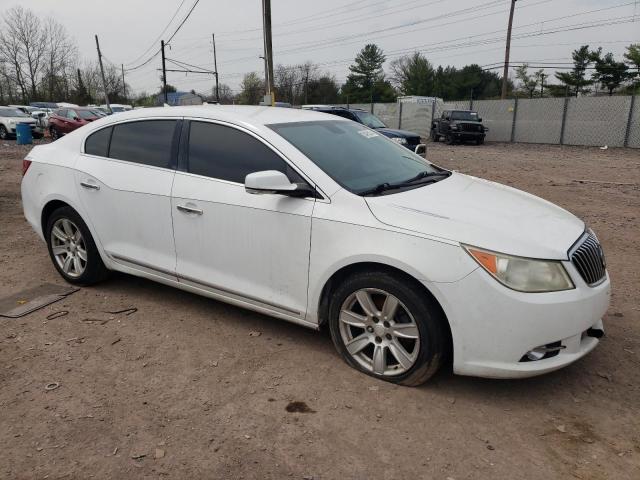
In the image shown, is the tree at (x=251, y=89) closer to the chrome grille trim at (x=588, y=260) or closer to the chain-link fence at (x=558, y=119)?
the chain-link fence at (x=558, y=119)

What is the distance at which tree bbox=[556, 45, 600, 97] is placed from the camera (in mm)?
52562

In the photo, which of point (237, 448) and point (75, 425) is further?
point (75, 425)

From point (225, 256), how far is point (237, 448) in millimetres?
1405

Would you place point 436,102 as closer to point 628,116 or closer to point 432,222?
point 628,116

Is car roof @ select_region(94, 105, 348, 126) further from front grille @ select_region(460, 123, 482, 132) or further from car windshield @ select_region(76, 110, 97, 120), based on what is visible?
front grille @ select_region(460, 123, 482, 132)

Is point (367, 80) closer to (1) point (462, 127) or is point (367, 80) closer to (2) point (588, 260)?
(1) point (462, 127)

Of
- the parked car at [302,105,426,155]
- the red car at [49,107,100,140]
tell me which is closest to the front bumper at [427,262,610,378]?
the parked car at [302,105,426,155]

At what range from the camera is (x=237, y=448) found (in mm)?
2598

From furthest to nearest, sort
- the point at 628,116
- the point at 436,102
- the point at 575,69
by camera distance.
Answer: the point at 575,69
the point at 436,102
the point at 628,116

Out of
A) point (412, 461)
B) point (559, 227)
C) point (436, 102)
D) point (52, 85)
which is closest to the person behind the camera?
point (412, 461)

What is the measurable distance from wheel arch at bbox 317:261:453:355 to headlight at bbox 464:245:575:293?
34 cm

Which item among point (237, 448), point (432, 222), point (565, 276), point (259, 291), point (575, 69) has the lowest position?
point (237, 448)

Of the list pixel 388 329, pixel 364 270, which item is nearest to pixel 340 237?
pixel 364 270

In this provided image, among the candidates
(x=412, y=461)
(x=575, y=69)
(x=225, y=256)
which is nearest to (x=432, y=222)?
(x=412, y=461)
